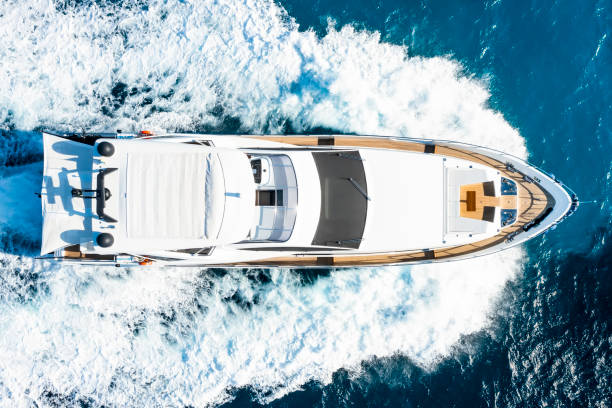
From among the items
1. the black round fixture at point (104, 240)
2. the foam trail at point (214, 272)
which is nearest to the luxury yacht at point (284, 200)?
the black round fixture at point (104, 240)

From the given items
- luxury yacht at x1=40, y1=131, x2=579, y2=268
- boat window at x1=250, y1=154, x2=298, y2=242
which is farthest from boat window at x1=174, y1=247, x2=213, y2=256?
boat window at x1=250, y1=154, x2=298, y2=242

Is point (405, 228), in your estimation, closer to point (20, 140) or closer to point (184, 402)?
point (184, 402)

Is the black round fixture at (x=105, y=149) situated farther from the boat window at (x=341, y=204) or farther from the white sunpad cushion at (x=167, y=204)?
the boat window at (x=341, y=204)

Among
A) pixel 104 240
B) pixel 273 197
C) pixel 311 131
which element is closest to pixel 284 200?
pixel 273 197

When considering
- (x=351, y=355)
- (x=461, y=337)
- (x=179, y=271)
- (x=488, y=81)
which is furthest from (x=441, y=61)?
(x=179, y=271)

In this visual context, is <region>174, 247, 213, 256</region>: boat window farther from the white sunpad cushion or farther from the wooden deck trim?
the wooden deck trim

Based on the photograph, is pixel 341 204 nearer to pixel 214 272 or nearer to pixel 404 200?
pixel 404 200

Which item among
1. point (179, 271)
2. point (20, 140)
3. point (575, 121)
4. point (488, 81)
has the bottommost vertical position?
point (179, 271)
